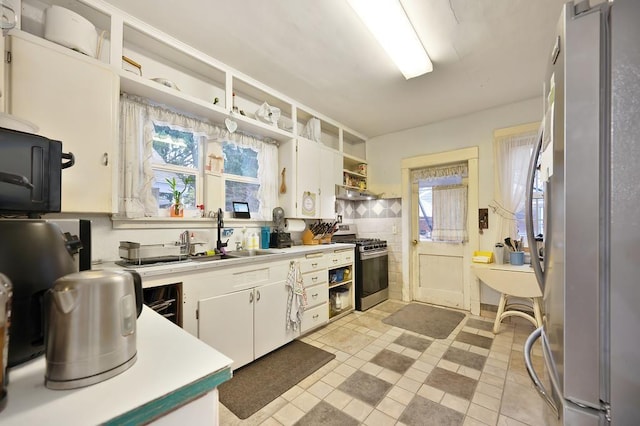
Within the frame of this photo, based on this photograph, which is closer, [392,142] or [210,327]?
[210,327]

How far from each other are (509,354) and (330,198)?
258 cm

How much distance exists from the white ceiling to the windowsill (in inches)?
59.1

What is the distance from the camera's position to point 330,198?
3.68m

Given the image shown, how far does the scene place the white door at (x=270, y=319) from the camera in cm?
225

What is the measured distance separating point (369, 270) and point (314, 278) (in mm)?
1110

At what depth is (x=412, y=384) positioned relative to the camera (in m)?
1.96

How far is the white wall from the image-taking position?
3287mm

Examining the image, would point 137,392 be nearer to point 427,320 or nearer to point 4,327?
point 4,327

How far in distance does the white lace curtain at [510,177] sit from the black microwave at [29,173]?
400cm

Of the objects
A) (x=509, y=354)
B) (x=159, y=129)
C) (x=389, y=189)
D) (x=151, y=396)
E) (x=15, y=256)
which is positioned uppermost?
(x=159, y=129)

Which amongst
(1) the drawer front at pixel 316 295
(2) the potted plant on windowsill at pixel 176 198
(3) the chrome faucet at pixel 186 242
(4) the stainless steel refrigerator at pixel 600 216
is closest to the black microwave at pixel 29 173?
(3) the chrome faucet at pixel 186 242

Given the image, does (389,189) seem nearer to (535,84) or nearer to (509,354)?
(535,84)

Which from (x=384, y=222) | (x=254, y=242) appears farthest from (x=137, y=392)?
(x=384, y=222)

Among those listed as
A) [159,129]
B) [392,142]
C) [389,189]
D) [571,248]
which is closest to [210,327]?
[159,129]
